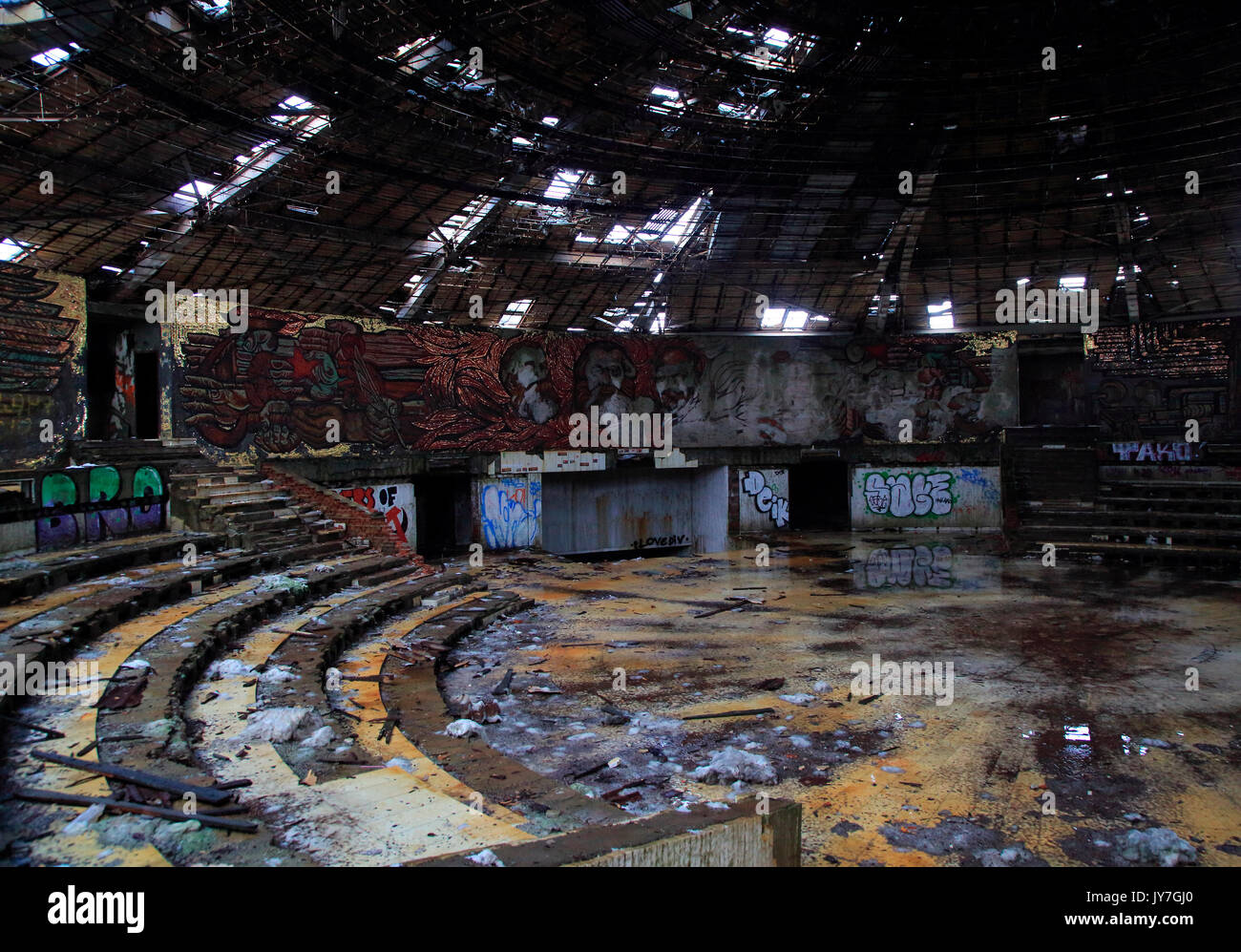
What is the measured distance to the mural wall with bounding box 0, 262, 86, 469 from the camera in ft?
50.3

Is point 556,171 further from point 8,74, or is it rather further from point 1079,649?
point 1079,649

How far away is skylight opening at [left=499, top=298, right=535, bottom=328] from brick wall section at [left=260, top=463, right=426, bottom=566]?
8843 mm

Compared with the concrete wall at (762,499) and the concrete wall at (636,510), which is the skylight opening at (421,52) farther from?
the concrete wall at (762,499)

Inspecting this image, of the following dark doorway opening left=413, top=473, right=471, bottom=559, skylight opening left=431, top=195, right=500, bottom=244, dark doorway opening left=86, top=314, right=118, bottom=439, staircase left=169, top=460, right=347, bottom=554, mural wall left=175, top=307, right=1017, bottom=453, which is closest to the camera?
staircase left=169, top=460, right=347, bottom=554

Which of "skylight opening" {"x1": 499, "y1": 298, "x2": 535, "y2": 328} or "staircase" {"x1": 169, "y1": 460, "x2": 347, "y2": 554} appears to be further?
"skylight opening" {"x1": 499, "y1": 298, "x2": 535, "y2": 328}

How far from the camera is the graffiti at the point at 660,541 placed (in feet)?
91.8

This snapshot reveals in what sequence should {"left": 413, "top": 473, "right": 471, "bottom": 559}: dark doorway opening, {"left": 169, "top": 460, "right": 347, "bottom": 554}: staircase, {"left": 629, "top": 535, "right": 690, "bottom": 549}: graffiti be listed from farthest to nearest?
{"left": 629, "top": 535, "right": 690, "bottom": 549}: graffiti
{"left": 413, "top": 473, "right": 471, "bottom": 559}: dark doorway opening
{"left": 169, "top": 460, "right": 347, "bottom": 554}: staircase

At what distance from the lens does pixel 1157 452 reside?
73.2 ft

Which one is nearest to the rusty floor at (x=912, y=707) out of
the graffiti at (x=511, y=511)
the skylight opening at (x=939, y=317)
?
the graffiti at (x=511, y=511)

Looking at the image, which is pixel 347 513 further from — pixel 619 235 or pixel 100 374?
pixel 619 235

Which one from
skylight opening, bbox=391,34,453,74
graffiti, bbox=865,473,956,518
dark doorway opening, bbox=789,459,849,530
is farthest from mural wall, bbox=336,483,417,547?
graffiti, bbox=865,473,956,518

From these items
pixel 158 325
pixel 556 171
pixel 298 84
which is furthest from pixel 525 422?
pixel 298 84

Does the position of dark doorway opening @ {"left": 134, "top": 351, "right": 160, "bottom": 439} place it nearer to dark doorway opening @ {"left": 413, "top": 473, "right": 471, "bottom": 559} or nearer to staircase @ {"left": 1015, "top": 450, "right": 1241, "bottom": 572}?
dark doorway opening @ {"left": 413, "top": 473, "right": 471, "bottom": 559}
